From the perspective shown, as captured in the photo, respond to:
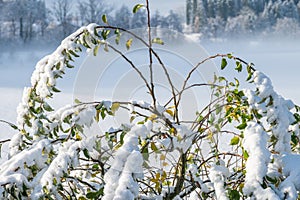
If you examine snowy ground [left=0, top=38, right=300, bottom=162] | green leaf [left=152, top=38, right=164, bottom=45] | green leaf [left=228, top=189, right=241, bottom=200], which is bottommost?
snowy ground [left=0, top=38, right=300, bottom=162]

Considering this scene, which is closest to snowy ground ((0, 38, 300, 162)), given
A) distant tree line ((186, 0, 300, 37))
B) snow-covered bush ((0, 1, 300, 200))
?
distant tree line ((186, 0, 300, 37))

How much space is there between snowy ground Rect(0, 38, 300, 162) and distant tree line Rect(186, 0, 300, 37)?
81cm

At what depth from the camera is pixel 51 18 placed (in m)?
22.0

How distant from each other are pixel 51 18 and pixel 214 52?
7.88m

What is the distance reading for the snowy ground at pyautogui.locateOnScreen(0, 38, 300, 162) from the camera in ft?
23.2

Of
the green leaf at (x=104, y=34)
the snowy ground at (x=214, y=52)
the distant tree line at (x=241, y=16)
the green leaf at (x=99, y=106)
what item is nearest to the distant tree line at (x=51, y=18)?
the snowy ground at (x=214, y=52)

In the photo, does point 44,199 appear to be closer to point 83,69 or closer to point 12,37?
point 83,69

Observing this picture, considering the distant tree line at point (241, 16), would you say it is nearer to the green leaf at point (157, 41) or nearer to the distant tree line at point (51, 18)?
the distant tree line at point (51, 18)

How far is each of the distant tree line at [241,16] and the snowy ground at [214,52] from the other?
2.65ft

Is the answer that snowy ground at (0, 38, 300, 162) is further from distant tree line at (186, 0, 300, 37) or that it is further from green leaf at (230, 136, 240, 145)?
green leaf at (230, 136, 240, 145)

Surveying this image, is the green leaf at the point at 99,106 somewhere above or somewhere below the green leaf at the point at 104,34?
below

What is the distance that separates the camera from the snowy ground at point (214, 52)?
706 centimetres

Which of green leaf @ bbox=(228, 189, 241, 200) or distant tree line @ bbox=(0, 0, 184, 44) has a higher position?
green leaf @ bbox=(228, 189, 241, 200)

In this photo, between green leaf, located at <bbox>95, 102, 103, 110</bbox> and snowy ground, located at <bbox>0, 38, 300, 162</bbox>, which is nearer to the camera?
green leaf, located at <bbox>95, 102, 103, 110</bbox>
